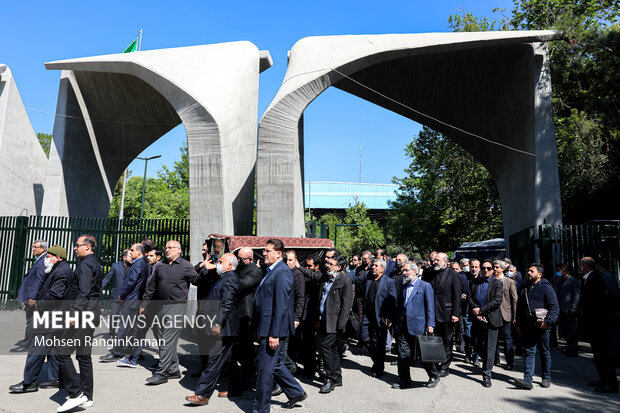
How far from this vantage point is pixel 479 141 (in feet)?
59.4

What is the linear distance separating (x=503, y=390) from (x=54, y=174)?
1573 cm

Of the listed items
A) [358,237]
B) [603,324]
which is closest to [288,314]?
[603,324]

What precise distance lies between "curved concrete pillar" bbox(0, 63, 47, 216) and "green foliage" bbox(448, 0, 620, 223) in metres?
18.5

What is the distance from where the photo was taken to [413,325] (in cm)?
620

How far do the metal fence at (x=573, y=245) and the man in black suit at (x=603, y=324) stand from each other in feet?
13.6

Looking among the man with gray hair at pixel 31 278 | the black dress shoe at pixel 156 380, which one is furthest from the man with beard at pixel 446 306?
the man with gray hair at pixel 31 278

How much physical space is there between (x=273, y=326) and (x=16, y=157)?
15.9 m

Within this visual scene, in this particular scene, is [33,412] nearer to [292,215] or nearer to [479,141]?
[292,215]

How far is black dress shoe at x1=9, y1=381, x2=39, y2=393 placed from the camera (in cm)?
528

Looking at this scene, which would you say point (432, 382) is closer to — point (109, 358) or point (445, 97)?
point (109, 358)

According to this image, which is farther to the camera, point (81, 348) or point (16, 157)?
point (16, 157)

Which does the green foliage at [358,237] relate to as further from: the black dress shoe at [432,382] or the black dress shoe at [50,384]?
the black dress shoe at [50,384]

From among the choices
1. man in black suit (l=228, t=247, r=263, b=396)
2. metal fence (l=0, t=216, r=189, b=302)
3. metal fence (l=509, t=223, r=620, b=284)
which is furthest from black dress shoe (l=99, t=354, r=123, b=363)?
metal fence (l=509, t=223, r=620, b=284)

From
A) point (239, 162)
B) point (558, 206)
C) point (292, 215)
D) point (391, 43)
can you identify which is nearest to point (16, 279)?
point (239, 162)
